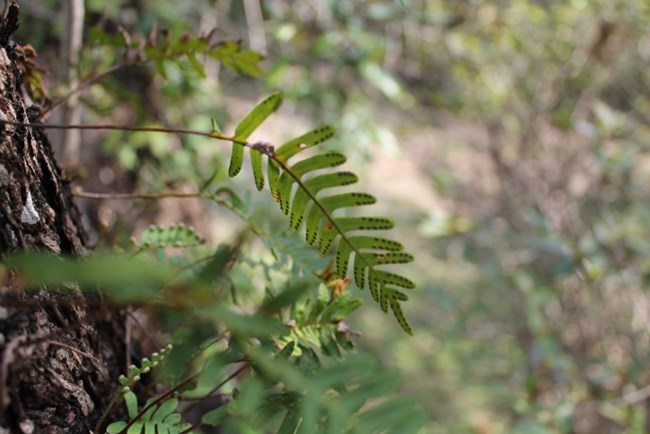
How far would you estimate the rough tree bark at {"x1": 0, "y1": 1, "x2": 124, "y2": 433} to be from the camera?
45cm

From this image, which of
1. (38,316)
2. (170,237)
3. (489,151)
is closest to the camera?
(38,316)

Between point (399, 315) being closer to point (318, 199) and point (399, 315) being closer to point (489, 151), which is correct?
point (318, 199)

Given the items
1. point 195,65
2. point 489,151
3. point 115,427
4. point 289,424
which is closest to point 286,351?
point 289,424

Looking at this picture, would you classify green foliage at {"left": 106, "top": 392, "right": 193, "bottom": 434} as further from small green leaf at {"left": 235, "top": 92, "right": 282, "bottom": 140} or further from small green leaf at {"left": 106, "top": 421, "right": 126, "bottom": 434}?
small green leaf at {"left": 235, "top": 92, "right": 282, "bottom": 140}

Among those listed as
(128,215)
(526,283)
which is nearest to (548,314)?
(526,283)

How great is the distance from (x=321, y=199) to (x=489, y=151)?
299 cm

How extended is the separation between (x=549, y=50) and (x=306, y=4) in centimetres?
119

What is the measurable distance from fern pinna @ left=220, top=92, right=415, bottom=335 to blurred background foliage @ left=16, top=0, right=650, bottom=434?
2.08 feet

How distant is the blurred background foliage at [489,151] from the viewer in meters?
2.09

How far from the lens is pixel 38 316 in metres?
0.54

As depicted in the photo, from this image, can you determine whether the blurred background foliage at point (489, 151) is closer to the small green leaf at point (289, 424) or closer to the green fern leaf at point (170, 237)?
the green fern leaf at point (170, 237)

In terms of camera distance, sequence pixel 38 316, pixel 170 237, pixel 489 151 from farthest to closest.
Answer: pixel 489 151
pixel 170 237
pixel 38 316

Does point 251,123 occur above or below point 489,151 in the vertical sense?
below

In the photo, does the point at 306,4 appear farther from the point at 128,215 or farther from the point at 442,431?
the point at 442,431
